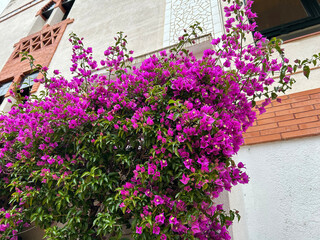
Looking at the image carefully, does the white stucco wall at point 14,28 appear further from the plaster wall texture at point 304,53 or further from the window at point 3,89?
the plaster wall texture at point 304,53

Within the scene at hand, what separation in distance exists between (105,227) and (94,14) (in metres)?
5.52

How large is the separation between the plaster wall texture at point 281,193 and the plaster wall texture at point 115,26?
8.62 ft

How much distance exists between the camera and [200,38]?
10.5 feet

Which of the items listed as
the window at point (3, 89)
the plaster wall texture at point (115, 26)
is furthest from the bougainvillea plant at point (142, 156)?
the window at point (3, 89)

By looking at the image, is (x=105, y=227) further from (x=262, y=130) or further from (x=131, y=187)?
(x=262, y=130)

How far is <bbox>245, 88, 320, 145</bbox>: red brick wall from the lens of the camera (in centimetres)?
218

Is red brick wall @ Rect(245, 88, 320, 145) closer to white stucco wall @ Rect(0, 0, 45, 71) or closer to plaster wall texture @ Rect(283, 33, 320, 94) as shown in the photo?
plaster wall texture @ Rect(283, 33, 320, 94)

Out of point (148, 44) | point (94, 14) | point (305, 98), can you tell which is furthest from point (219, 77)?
point (94, 14)

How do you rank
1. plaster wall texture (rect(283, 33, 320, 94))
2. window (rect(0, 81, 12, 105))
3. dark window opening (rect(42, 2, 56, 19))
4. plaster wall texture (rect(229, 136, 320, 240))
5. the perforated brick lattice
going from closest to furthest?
plaster wall texture (rect(229, 136, 320, 240)), plaster wall texture (rect(283, 33, 320, 94)), window (rect(0, 81, 12, 105)), the perforated brick lattice, dark window opening (rect(42, 2, 56, 19))

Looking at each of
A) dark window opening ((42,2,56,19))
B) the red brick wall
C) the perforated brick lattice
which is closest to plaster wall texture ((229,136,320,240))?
the red brick wall

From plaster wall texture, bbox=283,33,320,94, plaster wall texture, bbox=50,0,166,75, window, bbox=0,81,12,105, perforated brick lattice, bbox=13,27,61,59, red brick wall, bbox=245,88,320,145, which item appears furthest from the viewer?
perforated brick lattice, bbox=13,27,61,59

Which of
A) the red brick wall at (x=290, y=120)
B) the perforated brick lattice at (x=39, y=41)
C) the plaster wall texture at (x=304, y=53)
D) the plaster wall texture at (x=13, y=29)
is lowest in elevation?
the red brick wall at (x=290, y=120)

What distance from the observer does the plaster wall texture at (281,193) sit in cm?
190

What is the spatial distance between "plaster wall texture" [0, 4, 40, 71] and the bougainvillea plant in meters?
5.93
